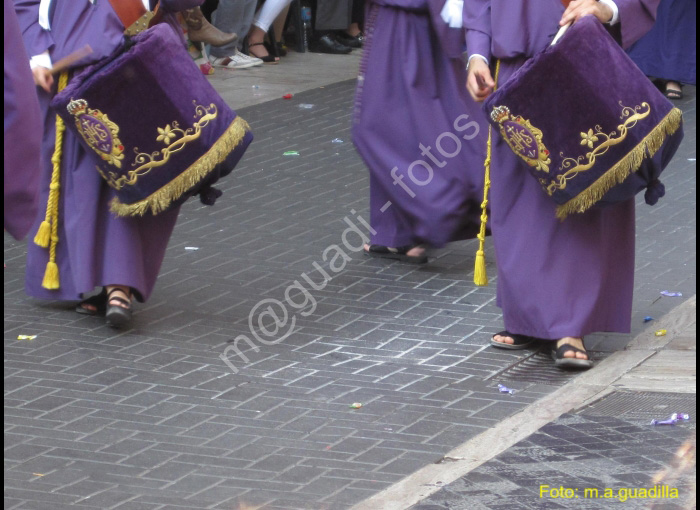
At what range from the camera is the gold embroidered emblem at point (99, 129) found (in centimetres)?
533

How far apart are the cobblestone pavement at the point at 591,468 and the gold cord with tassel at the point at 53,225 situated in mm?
2422

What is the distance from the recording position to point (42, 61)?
549 cm

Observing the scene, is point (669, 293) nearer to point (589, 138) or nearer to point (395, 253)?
point (395, 253)

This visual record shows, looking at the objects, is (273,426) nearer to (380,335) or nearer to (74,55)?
(380,335)

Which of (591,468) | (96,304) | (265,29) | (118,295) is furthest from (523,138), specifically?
(265,29)

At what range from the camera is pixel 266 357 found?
5.41 m

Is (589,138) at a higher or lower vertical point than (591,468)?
higher

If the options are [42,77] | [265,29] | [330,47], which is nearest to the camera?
[42,77]

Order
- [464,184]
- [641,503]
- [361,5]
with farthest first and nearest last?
[361,5], [464,184], [641,503]

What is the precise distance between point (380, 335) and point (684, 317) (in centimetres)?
138

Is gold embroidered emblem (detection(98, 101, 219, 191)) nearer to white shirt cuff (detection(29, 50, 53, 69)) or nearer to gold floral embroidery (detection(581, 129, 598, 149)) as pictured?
white shirt cuff (detection(29, 50, 53, 69))

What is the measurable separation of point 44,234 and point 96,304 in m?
0.40

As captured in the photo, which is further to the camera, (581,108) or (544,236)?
(544,236)

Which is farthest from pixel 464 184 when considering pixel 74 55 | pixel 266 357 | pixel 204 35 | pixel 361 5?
pixel 361 5
